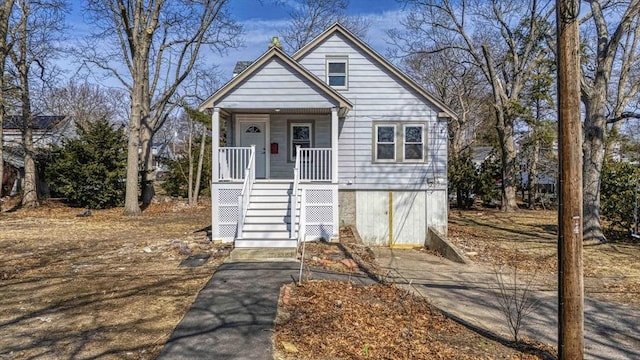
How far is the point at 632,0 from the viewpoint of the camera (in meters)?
12.4

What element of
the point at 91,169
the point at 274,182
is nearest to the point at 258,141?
the point at 274,182

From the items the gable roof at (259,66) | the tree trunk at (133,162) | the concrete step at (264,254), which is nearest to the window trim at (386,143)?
the gable roof at (259,66)

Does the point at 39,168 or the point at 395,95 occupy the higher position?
the point at 395,95

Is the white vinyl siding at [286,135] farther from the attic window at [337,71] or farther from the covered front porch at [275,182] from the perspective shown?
the attic window at [337,71]

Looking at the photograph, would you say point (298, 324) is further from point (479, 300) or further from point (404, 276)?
point (404, 276)

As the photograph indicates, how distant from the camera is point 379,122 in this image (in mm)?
13875

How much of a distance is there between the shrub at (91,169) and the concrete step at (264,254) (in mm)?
14173

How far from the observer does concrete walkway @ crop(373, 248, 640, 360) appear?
5.38 metres

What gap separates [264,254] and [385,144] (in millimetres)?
6721

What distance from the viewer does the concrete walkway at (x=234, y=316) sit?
4.45 metres

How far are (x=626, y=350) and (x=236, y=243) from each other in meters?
7.33

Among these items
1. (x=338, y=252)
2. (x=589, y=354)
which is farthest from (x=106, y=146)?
(x=589, y=354)

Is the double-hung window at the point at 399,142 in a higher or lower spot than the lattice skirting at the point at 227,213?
higher

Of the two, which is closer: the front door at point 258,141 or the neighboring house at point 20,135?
the front door at point 258,141
